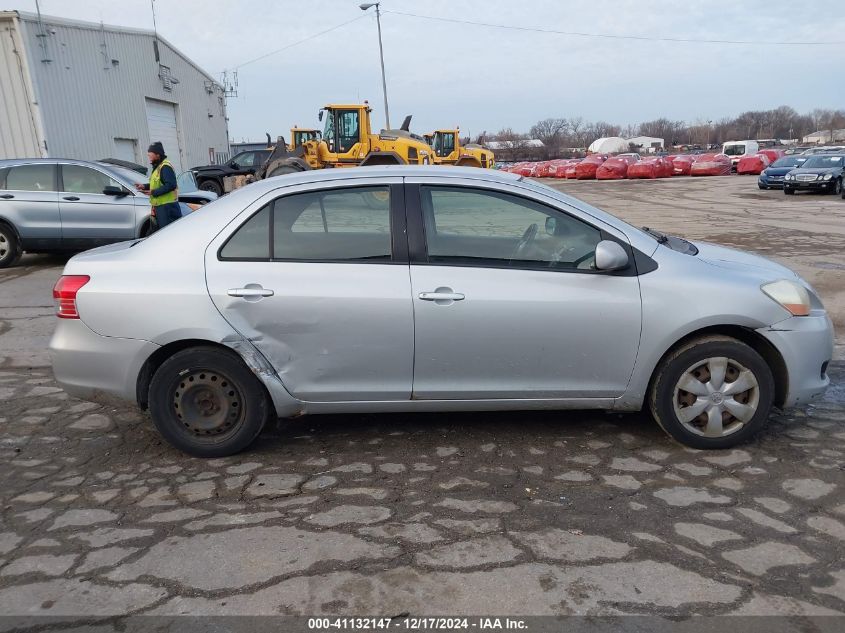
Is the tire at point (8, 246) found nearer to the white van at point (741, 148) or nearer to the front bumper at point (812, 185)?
the front bumper at point (812, 185)

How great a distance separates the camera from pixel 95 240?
991 centimetres

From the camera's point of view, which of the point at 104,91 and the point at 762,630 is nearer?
the point at 762,630

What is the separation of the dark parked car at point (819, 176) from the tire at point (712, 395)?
73.3 ft

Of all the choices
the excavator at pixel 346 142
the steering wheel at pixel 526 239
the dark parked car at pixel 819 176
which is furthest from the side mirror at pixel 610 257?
the dark parked car at pixel 819 176

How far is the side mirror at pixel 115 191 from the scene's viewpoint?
9.84 meters

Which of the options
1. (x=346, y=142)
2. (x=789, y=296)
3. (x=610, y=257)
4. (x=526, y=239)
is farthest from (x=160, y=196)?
(x=346, y=142)

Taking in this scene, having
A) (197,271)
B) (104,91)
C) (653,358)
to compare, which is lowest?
(653,358)

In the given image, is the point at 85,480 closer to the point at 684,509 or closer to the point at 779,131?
the point at 684,509

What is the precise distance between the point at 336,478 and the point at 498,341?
117 centimetres

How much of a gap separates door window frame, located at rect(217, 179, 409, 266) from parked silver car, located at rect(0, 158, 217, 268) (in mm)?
7222

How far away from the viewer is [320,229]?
12.1ft

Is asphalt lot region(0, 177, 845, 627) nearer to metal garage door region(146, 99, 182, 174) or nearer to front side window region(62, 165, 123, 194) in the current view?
front side window region(62, 165, 123, 194)

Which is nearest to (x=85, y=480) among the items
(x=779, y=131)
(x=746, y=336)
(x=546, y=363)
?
(x=546, y=363)

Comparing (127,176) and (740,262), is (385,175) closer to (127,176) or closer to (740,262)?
(740,262)
